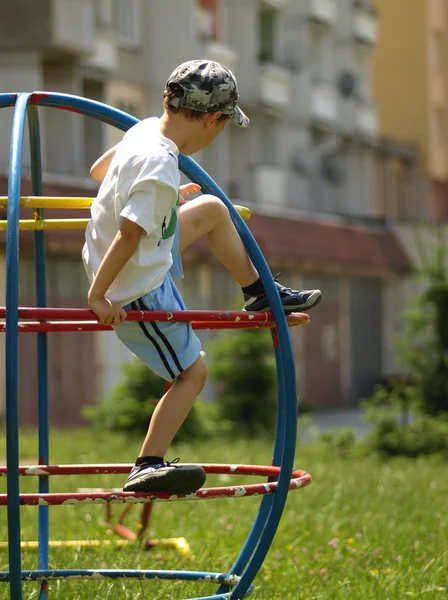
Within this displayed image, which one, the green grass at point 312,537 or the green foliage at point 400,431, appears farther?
the green foliage at point 400,431

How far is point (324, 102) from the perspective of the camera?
32.8 m

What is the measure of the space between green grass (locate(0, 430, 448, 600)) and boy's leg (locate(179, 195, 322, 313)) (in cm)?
107

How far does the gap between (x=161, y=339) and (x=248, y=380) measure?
1117 centimetres

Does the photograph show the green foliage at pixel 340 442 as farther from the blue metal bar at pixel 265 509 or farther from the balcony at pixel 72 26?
the balcony at pixel 72 26

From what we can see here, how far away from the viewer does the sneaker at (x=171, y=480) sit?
13.7 feet

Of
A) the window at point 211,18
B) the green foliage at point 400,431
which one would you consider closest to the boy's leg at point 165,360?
the green foliage at point 400,431

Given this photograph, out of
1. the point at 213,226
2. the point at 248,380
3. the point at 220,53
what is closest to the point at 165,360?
the point at 213,226

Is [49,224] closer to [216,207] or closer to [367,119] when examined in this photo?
[216,207]

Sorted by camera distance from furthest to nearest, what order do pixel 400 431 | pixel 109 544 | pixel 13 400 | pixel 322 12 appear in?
pixel 322 12 < pixel 400 431 < pixel 109 544 < pixel 13 400

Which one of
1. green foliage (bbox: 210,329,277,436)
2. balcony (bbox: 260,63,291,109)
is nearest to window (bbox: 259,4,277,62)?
balcony (bbox: 260,63,291,109)

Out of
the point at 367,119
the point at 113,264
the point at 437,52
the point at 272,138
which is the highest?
the point at 437,52

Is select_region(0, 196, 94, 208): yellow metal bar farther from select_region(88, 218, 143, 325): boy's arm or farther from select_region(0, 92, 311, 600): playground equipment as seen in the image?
select_region(88, 218, 143, 325): boy's arm

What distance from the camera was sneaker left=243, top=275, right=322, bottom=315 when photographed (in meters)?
4.68

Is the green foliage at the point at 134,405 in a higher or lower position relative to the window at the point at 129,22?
lower
